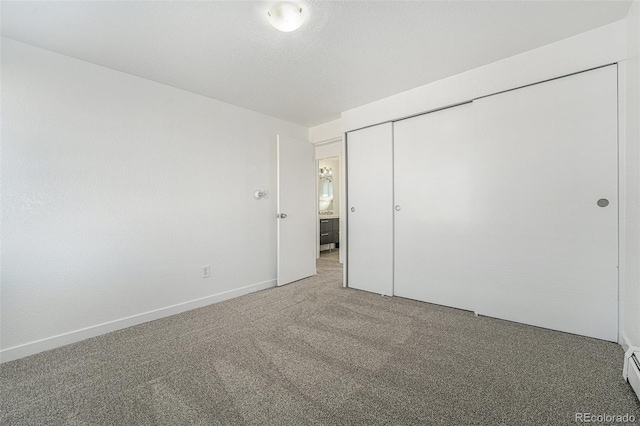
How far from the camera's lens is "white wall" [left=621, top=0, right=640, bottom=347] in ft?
5.44

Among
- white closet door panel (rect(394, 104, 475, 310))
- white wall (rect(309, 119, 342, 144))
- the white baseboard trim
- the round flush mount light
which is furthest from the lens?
white wall (rect(309, 119, 342, 144))

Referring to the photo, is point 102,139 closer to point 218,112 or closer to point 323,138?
point 218,112

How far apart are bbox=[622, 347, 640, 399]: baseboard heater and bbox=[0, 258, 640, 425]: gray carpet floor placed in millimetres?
50

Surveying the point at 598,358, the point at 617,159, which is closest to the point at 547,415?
the point at 598,358

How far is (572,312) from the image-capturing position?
205 cm

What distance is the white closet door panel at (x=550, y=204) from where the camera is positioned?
193 cm

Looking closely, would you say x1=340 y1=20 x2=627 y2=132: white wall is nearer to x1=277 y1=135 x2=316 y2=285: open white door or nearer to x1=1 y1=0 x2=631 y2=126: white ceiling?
x1=1 y1=0 x2=631 y2=126: white ceiling

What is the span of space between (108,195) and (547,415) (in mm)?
3289

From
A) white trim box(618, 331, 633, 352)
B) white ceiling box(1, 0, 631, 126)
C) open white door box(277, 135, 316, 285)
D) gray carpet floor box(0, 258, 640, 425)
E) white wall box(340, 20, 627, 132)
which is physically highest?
white ceiling box(1, 0, 631, 126)

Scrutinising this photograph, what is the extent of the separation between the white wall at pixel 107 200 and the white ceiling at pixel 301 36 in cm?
29

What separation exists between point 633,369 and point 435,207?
1.69 m

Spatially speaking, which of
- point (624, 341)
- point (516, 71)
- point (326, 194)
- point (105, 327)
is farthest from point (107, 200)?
point (326, 194)

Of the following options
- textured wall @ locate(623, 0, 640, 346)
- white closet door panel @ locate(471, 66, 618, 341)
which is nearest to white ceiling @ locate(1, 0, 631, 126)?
textured wall @ locate(623, 0, 640, 346)

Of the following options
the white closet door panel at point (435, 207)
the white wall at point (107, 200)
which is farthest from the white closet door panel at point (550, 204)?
the white wall at point (107, 200)
